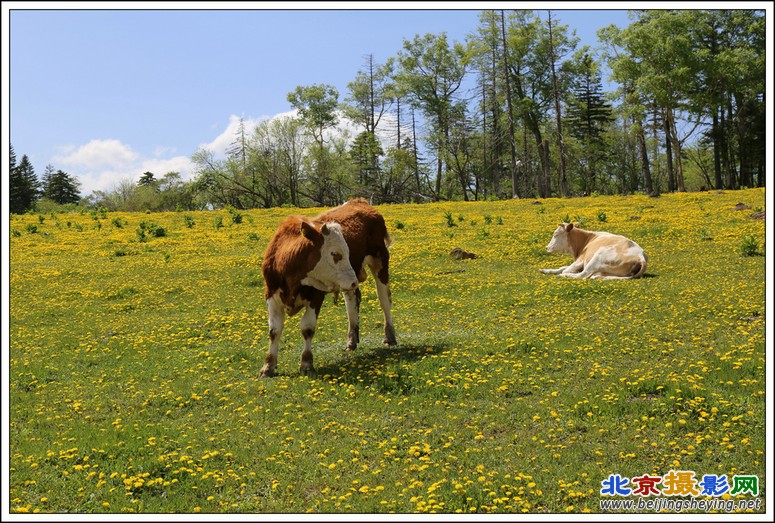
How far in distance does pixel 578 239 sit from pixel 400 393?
12.8m

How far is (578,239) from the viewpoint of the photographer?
68.2ft

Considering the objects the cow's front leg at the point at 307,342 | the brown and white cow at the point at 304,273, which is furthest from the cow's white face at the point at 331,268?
the cow's front leg at the point at 307,342

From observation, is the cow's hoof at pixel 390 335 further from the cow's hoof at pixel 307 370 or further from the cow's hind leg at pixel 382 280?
the cow's hoof at pixel 307 370

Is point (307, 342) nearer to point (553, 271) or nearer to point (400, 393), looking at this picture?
point (400, 393)

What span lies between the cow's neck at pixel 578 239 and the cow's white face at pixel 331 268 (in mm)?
11429

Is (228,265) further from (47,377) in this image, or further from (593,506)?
(593,506)

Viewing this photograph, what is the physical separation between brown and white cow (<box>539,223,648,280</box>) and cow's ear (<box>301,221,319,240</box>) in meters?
10.1

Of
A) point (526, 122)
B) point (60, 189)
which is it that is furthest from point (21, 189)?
point (526, 122)

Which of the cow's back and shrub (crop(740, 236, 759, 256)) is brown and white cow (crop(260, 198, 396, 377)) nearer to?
the cow's back

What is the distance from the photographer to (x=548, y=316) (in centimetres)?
1473

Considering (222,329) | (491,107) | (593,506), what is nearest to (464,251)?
(222,329)

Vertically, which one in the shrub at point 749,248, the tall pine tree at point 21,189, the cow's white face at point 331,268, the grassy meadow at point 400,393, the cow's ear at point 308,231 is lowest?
the grassy meadow at point 400,393

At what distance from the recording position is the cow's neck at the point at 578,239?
20.6 metres

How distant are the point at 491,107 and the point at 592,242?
5386 centimetres
